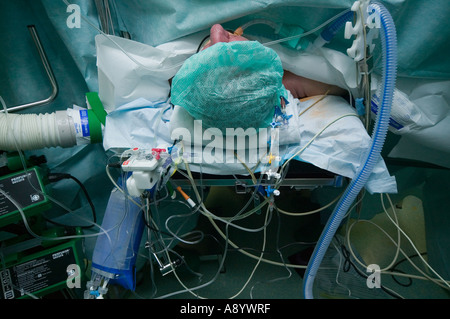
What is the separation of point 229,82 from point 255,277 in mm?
1011

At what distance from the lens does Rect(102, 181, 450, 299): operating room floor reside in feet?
4.40

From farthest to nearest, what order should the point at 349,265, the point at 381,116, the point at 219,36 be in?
the point at 349,265, the point at 219,36, the point at 381,116

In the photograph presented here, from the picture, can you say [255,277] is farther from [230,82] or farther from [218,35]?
[218,35]

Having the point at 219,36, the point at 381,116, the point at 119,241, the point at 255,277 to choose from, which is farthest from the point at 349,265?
the point at 219,36

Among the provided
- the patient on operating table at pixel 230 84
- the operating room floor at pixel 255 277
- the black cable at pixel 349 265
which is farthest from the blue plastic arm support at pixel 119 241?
the black cable at pixel 349 265

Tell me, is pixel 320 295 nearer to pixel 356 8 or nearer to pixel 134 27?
pixel 356 8

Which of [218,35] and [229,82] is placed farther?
[218,35]

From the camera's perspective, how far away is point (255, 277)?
4.66 ft

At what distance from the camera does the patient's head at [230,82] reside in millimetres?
850

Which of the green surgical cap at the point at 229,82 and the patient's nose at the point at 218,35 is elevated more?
the patient's nose at the point at 218,35

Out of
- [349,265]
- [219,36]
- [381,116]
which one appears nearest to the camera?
[381,116]

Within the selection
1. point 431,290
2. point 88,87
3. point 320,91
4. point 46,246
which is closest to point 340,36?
point 320,91

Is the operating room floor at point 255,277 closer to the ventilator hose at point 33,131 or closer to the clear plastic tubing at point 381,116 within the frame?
the clear plastic tubing at point 381,116
